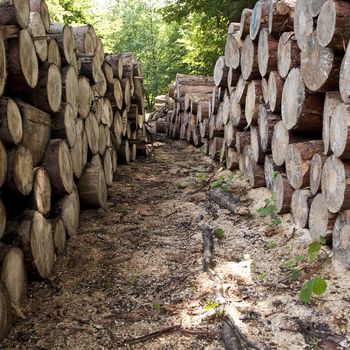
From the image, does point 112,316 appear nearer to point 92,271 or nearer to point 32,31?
point 92,271

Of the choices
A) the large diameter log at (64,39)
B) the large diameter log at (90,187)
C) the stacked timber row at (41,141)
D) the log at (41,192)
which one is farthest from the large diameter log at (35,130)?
the large diameter log at (90,187)

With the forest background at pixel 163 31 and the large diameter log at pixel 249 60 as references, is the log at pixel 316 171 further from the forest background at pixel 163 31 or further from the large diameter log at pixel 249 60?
the forest background at pixel 163 31

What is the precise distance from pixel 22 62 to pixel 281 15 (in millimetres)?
2443

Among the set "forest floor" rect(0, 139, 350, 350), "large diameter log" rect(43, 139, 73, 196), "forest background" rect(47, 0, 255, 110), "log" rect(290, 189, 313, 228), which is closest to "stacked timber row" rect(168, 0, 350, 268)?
"log" rect(290, 189, 313, 228)

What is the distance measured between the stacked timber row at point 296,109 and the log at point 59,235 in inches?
77.9

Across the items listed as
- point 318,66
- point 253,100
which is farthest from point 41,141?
point 253,100

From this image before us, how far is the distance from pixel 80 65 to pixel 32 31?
143 cm

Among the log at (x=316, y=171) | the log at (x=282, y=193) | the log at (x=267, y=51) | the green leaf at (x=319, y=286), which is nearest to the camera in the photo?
the green leaf at (x=319, y=286)

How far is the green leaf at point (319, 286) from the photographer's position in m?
2.43

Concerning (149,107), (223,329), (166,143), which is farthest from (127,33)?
(223,329)

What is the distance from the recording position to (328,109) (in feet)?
9.82

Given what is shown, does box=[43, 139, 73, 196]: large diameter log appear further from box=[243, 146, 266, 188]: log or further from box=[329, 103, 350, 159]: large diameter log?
box=[329, 103, 350, 159]: large diameter log

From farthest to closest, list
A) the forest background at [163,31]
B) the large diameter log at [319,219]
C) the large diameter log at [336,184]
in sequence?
1. the forest background at [163,31]
2. the large diameter log at [319,219]
3. the large diameter log at [336,184]

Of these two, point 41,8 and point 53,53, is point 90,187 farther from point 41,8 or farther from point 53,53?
point 41,8
